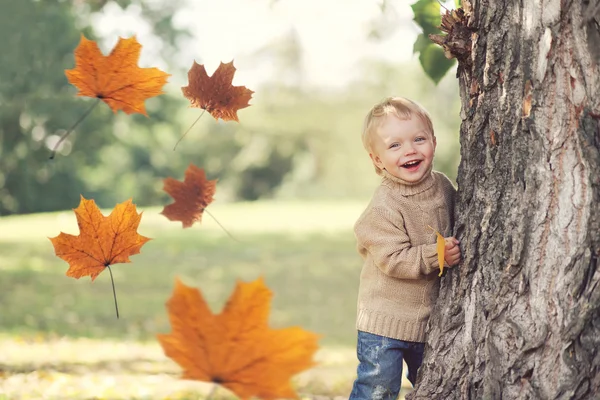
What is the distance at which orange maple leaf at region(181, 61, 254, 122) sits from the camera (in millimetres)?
2219

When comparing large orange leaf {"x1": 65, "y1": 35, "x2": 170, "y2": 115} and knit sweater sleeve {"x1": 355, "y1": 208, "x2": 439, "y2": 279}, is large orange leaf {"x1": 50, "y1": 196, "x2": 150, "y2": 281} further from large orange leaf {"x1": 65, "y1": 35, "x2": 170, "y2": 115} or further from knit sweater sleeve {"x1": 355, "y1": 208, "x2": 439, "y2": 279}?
knit sweater sleeve {"x1": 355, "y1": 208, "x2": 439, "y2": 279}

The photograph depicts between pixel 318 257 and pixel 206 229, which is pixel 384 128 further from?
pixel 206 229

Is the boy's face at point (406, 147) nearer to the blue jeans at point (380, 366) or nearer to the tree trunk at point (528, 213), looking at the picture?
the tree trunk at point (528, 213)

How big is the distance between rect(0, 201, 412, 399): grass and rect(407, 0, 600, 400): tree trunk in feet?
4.30

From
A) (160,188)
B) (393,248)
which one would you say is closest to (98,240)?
(393,248)

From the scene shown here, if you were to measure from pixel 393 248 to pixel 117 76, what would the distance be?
3.39 ft

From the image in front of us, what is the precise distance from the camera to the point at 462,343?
2.05 meters

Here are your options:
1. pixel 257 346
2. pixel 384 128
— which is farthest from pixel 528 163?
pixel 257 346

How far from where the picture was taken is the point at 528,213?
1908 millimetres

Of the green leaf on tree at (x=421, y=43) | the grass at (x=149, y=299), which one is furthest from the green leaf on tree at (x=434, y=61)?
the grass at (x=149, y=299)

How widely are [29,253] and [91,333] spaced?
5.33m

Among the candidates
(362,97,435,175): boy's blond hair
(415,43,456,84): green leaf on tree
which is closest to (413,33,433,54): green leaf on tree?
(415,43,456,84): green leaf on tree

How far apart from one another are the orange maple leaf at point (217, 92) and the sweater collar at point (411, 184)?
0.54m

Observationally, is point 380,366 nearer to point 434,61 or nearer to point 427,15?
point 434,61
